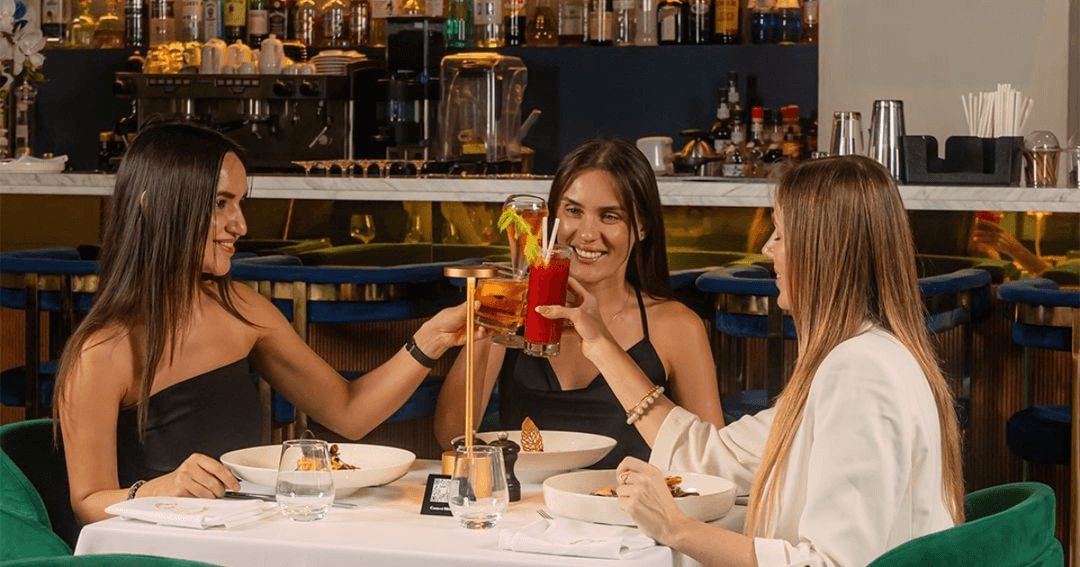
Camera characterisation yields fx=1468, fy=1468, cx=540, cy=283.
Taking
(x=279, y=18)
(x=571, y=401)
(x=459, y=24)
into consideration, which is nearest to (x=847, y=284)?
(x=571, y=401)

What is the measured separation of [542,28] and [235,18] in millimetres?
1469

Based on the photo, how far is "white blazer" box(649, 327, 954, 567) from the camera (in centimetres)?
196

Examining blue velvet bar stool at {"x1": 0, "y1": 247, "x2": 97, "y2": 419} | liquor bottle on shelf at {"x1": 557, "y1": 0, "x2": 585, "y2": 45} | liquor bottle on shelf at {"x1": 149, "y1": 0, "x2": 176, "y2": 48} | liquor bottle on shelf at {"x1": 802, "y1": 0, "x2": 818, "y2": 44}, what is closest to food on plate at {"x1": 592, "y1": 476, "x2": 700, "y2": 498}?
blue velvet bar stool at {"x1": 0, "y1": 247, "x2": 97, "y2": 419}

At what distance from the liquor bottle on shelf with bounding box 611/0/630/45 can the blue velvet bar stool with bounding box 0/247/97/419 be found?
2985mm

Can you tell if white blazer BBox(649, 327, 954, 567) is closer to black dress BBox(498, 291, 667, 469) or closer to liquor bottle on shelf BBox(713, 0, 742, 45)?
black dress BBox(498, 291, 667, 469)

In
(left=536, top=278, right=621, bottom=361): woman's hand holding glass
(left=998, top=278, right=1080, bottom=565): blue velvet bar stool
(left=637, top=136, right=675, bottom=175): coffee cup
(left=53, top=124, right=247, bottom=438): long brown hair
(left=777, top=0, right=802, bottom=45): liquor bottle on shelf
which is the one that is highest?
(left=777, top=0, right=802, bottom=45): liquor bottle on shelf

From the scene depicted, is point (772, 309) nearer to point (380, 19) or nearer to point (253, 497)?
point (253, 497)

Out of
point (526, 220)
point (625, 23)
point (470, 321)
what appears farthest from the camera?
point (625, 23)

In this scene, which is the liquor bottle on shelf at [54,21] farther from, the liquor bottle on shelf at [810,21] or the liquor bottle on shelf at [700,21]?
the liquor bottle on shelf at [810,21]

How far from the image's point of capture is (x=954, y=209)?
12.6 feet

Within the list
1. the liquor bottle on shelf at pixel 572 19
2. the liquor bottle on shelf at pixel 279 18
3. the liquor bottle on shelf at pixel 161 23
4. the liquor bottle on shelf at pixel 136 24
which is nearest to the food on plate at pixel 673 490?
the liquor bottle on shelf at pixel 572 19

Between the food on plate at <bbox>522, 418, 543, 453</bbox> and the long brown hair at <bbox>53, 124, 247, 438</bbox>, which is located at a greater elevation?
the long brown hair at <bbox>53, 124, 247, 438</bbox>

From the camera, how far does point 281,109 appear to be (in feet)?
20.4

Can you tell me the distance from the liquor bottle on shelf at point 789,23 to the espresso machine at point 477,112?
1.28 m
